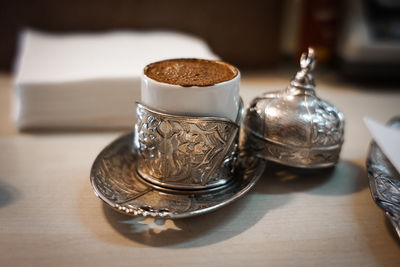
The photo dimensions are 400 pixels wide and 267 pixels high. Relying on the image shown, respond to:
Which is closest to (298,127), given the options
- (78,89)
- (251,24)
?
(78,89)

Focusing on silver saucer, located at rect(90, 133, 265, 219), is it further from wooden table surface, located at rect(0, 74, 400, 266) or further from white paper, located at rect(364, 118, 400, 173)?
white paper, located at rect(364, 118, 400, 173)

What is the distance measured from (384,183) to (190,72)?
24 centimetres

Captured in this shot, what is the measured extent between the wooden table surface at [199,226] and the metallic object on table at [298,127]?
0.04m

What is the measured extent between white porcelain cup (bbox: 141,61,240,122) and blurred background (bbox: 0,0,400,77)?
541mm

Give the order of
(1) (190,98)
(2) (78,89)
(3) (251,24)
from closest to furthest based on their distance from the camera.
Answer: (1) (190,98)
(2) (78,89)
(3) (251,24)

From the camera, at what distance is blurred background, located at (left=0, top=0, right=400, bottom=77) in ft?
2.84

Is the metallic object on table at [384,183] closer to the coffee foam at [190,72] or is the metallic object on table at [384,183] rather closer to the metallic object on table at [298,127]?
the metallic object on table at [298,127]

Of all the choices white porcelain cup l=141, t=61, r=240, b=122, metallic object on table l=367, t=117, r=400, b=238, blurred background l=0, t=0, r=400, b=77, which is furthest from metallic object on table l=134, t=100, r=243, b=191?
blurred background l=0, t=0, r=400, b=77

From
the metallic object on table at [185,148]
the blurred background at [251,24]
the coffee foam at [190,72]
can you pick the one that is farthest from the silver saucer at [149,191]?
the blurred background at [251,24]

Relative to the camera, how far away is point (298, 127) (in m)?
0.45

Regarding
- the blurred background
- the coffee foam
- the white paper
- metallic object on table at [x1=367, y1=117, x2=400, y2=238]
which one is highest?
the coffee foam

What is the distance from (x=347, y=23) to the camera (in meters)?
0.91

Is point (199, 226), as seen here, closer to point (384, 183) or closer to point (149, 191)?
point (149, 191)

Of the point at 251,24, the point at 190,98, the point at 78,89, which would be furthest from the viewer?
the point at 251,24
